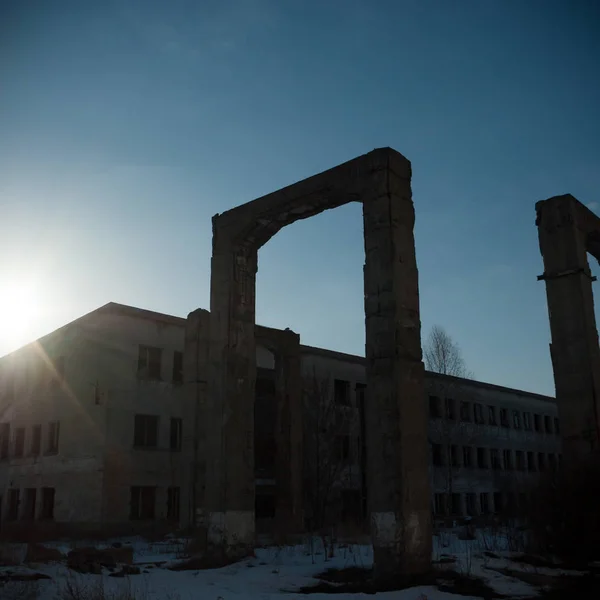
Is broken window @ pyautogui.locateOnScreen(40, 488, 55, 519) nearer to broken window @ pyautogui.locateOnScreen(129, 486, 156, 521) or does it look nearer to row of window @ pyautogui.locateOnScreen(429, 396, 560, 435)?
broken window @ pyautogui.locateOnScreen(129, 486, 156, 521)

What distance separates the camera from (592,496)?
11539 millimetres

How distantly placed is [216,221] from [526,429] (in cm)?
4174

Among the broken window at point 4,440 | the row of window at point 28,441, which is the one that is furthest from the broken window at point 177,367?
the broken window at point 4,440

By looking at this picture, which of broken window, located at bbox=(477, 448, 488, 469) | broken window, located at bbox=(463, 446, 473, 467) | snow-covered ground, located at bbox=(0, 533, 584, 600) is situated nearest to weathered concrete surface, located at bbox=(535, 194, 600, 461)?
snow-covered ground, located at bbox=(0, 533, 584, 600)

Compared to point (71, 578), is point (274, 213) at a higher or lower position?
higher

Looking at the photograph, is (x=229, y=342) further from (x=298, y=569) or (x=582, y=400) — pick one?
(x=582, y=400)

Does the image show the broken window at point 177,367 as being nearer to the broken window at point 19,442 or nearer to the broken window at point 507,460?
the broken window at point 19,442

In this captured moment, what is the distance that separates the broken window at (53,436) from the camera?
1118 inches

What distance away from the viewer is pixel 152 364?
29.6 m

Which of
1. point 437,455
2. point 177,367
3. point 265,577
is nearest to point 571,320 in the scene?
point 265,577

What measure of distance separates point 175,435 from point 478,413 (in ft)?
80.9

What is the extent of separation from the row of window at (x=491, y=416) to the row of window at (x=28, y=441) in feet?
70.5

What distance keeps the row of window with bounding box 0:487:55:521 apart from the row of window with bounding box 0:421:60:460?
62.9 inches

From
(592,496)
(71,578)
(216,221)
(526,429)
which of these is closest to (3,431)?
(216,221)
